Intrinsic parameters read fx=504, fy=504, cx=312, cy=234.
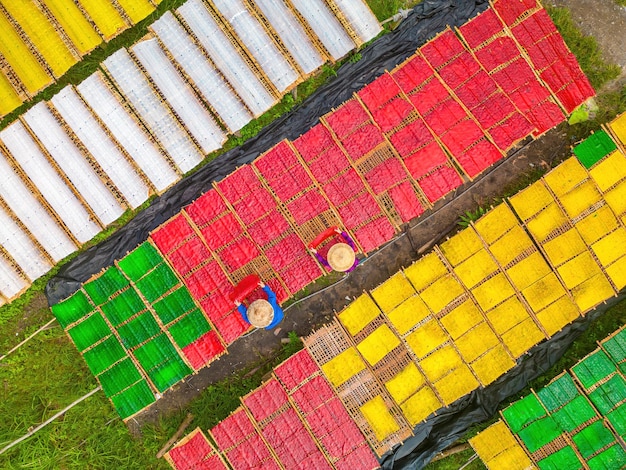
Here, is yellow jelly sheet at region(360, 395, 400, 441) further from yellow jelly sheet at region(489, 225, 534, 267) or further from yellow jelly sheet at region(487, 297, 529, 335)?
yellow jelly sheet at region(489, 225, 534, 267)

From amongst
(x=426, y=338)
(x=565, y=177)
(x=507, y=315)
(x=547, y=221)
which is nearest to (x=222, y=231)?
(x=426, y=338)

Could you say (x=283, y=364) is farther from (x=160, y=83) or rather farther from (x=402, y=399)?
(x=160, y=83)

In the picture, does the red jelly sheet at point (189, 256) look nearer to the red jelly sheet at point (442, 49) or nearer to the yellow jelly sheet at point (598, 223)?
the red jelly sheet at point (442, 49)

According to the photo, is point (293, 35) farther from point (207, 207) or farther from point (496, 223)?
point (496, 223)

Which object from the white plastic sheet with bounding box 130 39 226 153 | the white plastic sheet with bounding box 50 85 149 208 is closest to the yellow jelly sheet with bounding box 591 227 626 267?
the white plastic sheet with bounding box 130 39 226 153

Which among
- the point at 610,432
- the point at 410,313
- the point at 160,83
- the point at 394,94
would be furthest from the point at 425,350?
the point at 160,83

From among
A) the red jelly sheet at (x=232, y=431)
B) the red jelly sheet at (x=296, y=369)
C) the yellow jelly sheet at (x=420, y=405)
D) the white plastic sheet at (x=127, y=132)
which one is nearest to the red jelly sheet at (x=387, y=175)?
the red jelly sheet at (x=296, y=369)
